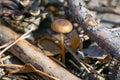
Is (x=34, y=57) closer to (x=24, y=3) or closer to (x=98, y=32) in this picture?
(x=98, y=32)

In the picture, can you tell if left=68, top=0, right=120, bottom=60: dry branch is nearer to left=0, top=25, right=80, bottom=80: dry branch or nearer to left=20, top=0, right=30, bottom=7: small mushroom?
left=0, top=25, right=80, bottom=80: dry branch

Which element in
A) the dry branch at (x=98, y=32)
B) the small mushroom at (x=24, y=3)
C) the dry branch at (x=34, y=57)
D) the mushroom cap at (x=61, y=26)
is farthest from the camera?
the small mushroom at (x=24, y=3)

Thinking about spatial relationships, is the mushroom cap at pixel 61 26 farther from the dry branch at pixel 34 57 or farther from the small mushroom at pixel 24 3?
the small mushroom at pixel 24 3

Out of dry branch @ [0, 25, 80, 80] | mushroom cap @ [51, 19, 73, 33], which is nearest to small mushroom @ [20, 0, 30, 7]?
dry branch @ [0, 25, 80, 80]

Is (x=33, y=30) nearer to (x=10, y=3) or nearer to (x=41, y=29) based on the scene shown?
(x=41, y=29)

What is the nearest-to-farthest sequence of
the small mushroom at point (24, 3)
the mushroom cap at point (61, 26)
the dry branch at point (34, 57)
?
the dry branch at point (34, 57), the mushroom cap at point (61, 26), the small mushroom at point (24, 3)

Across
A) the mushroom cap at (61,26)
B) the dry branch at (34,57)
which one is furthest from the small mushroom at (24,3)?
the mushroom cap at (61,26)

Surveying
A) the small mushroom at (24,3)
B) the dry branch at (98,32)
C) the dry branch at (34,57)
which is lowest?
the dry branch at (34,57)
